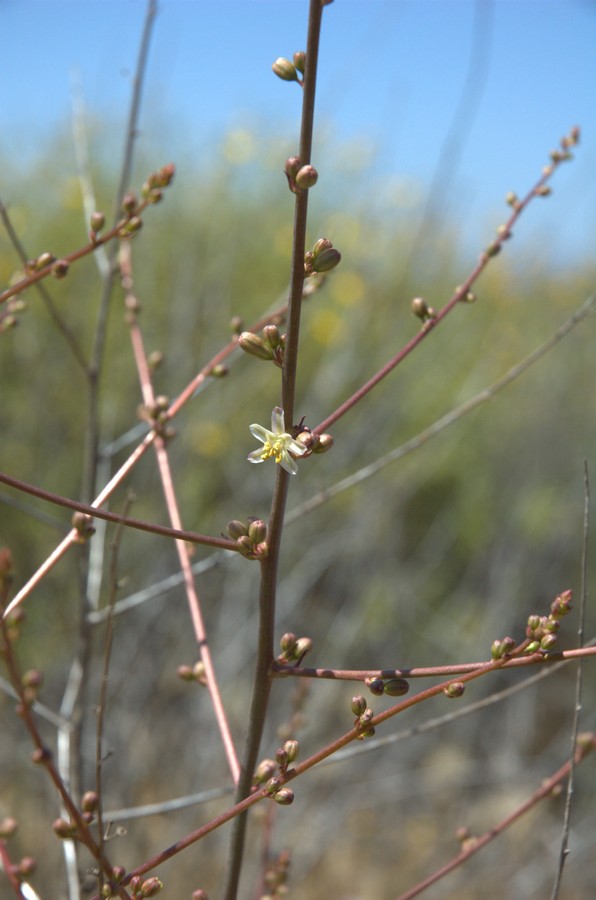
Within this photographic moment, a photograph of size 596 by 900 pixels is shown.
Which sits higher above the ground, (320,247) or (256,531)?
(320,247)

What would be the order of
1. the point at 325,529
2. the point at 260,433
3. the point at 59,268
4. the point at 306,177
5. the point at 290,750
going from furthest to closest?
1. the point at 325,529
2. the point at 59,268
3. the point at 260,433
4. the point at 290,750
5. the point at 306,177

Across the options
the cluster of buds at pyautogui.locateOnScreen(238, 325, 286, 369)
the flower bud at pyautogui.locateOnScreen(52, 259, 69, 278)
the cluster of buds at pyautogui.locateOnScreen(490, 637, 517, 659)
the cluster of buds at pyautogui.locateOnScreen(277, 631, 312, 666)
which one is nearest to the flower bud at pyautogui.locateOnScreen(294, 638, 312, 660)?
the cluster of buds at pyautogui.locateOnScreen(277, 631, 312, 666)

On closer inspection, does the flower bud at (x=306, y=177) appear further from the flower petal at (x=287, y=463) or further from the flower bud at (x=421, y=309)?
the flower bud at (x=421, y=309)

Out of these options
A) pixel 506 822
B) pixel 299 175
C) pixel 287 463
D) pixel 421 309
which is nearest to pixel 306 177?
pixel 299 175

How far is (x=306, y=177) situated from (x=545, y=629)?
20.6 inches

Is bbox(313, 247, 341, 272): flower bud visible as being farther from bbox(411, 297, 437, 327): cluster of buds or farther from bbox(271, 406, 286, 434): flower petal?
bbox(411, 297, 437, 327): cluster of buds

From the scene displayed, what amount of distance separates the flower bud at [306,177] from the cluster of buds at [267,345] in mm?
144

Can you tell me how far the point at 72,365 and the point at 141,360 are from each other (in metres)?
3.38

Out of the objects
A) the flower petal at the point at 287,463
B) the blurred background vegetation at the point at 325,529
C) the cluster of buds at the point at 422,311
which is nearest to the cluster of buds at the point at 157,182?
the cluster of buds at the point at 422,311

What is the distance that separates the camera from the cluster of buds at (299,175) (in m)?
0.78

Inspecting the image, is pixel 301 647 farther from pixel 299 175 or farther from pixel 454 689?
pixel 299 175

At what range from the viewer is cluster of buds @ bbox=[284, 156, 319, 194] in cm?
78

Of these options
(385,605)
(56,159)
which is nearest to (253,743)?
(385,605)

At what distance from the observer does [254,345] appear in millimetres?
856
